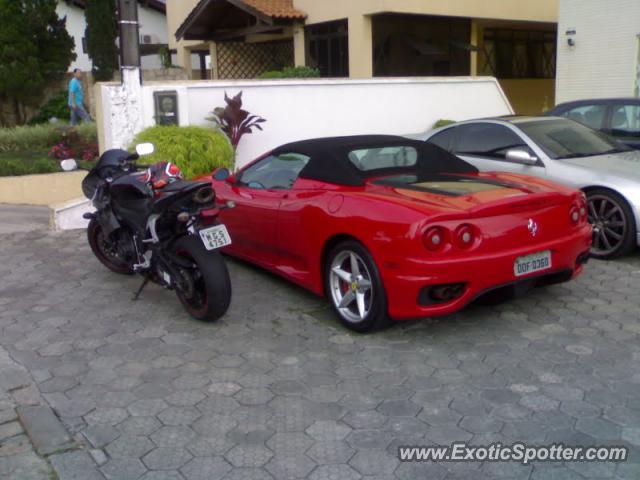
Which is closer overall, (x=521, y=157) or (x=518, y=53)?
(x=521, y=157)

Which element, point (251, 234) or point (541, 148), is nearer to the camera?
point (251, 234)

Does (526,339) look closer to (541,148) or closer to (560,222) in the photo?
(560,222)

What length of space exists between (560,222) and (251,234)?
257cm

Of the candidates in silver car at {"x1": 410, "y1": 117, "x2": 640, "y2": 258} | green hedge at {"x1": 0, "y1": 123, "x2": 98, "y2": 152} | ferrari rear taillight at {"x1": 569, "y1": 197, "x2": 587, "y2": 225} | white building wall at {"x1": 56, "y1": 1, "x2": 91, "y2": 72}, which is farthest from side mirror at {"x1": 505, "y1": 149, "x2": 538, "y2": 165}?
white building wall at {"x1": 56, "y1": 1, "x2": 91, "y2": 72}

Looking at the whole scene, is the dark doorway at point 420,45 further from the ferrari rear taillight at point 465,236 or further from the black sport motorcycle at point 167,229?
the ferrari rear taillight at point 465,236

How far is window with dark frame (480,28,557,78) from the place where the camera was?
2141 centimetres

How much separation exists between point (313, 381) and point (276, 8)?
51.3ft

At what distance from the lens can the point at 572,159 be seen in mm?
7250

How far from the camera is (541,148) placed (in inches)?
292

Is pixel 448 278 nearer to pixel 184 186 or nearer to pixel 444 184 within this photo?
pixel 444 184

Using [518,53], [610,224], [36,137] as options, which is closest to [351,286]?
[610,224]

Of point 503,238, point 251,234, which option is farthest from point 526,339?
point 251,234

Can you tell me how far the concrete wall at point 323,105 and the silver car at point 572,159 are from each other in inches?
113

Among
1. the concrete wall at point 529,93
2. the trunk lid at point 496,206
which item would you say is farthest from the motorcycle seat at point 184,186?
the concrete wall at point 529,93
